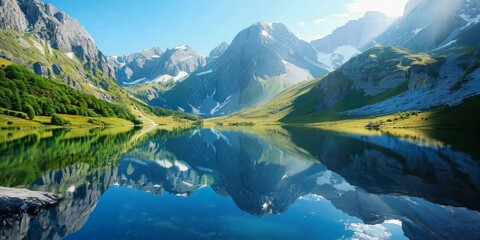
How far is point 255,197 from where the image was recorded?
36594mm

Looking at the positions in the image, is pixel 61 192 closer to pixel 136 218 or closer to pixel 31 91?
pixel 136 218

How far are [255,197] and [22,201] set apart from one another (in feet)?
73.0

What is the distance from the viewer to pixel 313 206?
33.5 m

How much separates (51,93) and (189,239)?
212m

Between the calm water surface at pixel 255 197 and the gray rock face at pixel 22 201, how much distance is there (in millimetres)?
1265

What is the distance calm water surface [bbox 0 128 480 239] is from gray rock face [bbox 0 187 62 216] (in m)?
1.26

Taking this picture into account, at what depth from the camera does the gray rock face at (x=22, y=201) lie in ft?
83.3

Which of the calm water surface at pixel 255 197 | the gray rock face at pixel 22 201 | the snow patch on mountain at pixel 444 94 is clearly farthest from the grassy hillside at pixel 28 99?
the snow patch on mountain at pixel 444 94

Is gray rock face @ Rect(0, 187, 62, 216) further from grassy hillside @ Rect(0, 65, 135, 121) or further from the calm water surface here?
grassy hillside @ Rect(0, 65, 135, 121)

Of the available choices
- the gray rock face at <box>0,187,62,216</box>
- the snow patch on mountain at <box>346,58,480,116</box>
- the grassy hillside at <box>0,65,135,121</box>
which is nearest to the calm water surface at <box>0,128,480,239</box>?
the gray rock face at <box>0,187,62,216</box>

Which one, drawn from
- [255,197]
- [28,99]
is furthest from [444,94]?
[28,99]

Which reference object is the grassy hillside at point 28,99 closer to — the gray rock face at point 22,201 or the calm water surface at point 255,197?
the calm water surface at point 255,197

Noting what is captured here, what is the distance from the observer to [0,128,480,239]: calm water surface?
79.8 ft

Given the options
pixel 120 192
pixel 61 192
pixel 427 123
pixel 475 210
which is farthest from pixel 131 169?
pixel 427 123
